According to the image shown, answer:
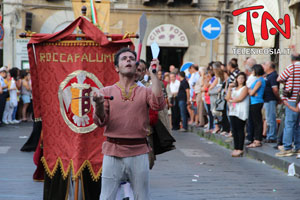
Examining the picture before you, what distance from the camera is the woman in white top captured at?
453 inches

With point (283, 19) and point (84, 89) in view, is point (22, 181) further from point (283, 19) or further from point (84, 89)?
point (283, 19)

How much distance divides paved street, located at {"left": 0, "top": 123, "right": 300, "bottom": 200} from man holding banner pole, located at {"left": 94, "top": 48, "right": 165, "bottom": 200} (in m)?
2.67

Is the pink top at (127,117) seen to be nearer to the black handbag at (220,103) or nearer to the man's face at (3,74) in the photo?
the black handbag at (220,103)

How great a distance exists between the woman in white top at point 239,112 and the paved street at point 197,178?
0.32 meters

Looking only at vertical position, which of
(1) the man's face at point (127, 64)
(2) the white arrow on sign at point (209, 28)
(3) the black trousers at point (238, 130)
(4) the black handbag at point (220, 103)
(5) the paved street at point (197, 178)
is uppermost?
(2) the white arrow on sign at point (209, 28)

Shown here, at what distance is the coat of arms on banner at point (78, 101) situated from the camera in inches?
234

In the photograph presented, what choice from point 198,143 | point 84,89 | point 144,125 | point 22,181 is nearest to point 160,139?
point 84,89

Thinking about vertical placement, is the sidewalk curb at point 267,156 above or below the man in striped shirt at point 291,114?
below

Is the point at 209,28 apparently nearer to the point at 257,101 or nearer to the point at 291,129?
the point at 257,101

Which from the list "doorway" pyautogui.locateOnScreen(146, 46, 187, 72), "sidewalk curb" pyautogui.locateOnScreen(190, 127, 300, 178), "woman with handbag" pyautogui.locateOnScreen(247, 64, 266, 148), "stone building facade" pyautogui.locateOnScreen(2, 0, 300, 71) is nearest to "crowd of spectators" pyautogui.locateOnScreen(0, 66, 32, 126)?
"stone building facade" pyautogui.locateOnScreen(2, 0, 300, 71)

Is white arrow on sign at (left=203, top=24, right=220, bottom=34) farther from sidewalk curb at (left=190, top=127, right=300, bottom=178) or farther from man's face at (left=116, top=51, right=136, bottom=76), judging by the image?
man's face at (left=116, top=51, right=136, bottom=76)

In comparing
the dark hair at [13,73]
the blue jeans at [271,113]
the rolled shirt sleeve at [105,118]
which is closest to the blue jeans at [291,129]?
the blue jeans at [271,113]

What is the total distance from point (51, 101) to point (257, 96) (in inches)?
259

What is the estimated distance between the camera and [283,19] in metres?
16.0
